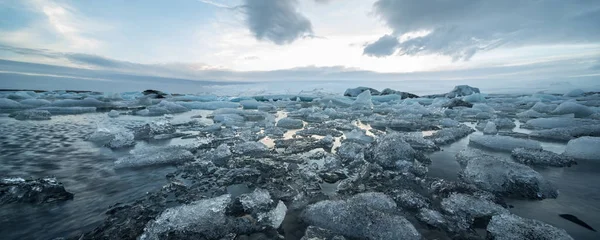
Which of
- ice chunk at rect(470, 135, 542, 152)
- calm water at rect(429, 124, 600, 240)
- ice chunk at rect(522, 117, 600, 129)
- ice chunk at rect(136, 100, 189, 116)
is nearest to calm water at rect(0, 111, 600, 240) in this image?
calm water at rect(429, 124, 600, 240)

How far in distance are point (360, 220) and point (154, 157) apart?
2969 mm

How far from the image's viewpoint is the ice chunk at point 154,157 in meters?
3.15

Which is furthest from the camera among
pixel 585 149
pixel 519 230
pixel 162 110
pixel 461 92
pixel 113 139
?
pixel 461 92

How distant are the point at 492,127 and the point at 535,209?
4291mm

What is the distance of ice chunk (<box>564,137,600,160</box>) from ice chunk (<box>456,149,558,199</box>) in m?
1.90

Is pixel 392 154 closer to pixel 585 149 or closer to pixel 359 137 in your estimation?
pixel 359 137

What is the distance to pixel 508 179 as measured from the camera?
2.41 metres

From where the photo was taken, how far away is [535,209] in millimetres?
2027

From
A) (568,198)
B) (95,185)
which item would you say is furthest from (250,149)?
(568,198)

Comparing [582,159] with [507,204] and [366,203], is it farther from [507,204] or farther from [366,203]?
[366,203]

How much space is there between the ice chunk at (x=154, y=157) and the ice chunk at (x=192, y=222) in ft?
5.55

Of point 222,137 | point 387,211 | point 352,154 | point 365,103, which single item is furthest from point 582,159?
point 365,103

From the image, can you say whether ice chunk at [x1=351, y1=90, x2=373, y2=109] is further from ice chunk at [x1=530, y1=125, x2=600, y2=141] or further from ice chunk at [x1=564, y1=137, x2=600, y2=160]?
ice chunk at [x1=564, y1=137, x2=600, y2=160]

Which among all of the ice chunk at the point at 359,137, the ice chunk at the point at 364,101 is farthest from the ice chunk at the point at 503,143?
the ice chunk at the point at 364,101
